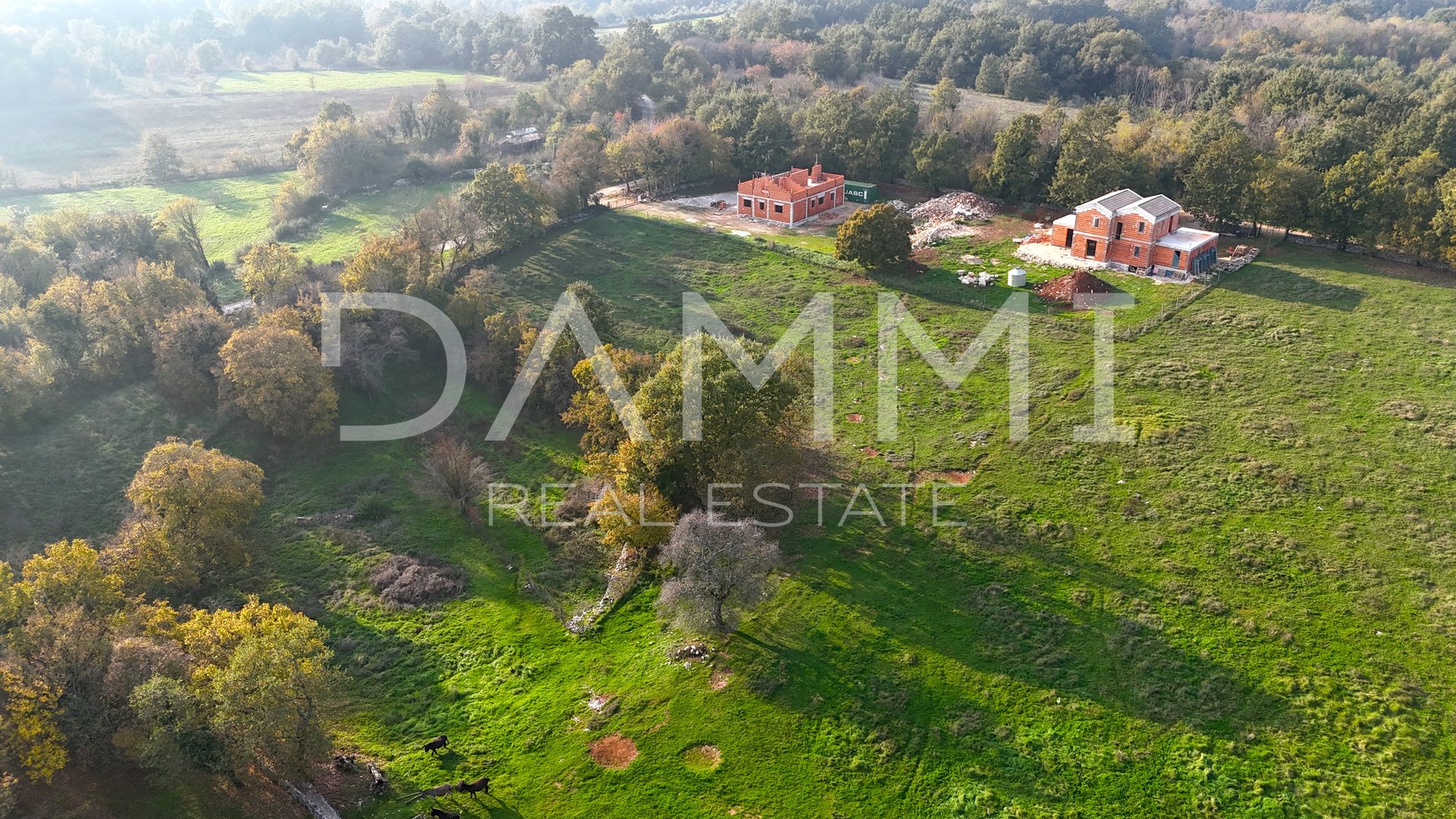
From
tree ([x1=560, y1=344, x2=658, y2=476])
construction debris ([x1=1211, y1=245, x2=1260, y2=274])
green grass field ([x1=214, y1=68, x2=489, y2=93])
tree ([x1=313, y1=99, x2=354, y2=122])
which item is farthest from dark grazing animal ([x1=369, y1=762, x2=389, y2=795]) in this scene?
green grass field ([x1=214, y1=68, x2=489, y2=93])

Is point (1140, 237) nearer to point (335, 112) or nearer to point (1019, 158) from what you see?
point (1019, 158)

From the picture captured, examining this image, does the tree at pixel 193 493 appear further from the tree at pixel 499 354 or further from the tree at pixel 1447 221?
the tree at pixel 1447 221

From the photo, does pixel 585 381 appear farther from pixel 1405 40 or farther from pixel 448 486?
pixel 1405 40

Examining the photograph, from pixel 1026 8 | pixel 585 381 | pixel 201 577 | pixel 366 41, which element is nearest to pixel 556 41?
pixel 366 41

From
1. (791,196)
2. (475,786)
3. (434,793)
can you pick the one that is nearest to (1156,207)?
(791,196)

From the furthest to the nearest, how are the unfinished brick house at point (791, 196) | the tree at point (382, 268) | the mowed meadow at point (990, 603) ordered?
the unfinished brick house at point (791, 196) < the tree at point (382, 268) < the mowed meadow at point (990, 603)

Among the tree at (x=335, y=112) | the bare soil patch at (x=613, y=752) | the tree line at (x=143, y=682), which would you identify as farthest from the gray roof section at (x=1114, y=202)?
the tree at (x=335, y=112)

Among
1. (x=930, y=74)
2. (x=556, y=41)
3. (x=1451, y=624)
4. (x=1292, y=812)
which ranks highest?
(x=556, y=41)
